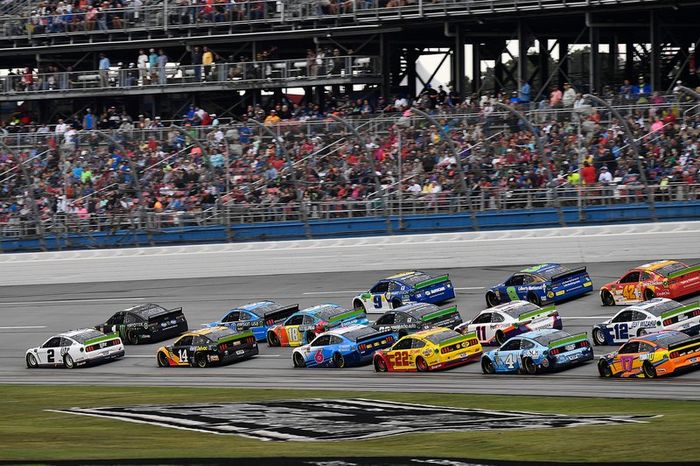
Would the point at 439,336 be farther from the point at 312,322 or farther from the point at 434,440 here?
the point at 434,440

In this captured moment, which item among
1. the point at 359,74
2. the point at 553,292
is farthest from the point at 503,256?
the point at 359,74

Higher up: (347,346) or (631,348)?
(631,348)

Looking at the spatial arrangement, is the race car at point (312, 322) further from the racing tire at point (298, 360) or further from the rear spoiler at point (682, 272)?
the rear spoiler at point (682, 272)

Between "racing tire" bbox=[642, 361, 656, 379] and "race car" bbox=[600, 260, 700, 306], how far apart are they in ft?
20.7

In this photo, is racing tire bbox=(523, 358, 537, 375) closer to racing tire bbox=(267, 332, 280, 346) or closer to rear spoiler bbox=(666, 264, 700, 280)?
rear spoiler bbox=(666, 264, 700, 280)

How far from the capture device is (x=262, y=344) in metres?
30.8

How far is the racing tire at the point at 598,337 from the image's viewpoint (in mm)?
25719

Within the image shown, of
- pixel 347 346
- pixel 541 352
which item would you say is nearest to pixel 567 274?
pixel 347 346

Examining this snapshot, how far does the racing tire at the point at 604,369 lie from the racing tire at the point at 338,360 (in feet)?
19.8

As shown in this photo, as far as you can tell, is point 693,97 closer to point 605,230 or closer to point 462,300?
point 605,230

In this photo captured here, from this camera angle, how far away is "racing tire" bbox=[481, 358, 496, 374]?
968 inches

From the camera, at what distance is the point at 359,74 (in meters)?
47.9

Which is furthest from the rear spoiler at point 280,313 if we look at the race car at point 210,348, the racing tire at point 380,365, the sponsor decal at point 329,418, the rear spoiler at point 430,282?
the sponsor decal at point 329,418

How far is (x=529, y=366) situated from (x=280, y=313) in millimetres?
8254
